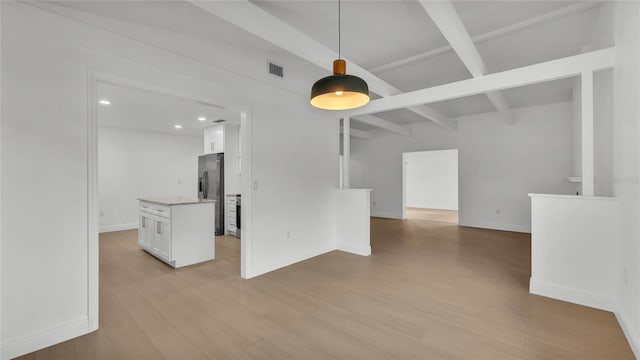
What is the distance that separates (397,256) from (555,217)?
7.21 ft

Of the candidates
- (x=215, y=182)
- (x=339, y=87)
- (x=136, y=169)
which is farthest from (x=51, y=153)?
(x=136, y=169)

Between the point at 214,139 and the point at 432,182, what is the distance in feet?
29.4

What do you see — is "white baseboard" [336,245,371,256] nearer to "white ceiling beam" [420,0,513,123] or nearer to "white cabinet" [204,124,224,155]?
"white ceiling beam" [420,0,513,123]

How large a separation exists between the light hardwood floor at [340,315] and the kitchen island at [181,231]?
25cm

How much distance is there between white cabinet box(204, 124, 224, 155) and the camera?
646 cm

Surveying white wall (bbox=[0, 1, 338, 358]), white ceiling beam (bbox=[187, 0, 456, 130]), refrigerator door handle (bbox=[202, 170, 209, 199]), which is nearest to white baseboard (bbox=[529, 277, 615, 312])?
white ceiling beam (bbox=[187, 0, 456, 130])

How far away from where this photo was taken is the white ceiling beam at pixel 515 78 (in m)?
2.79

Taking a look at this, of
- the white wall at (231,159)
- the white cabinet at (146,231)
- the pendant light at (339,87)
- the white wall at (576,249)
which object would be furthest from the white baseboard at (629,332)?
the white wall at (231,159)

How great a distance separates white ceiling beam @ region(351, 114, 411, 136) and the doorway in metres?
2.80

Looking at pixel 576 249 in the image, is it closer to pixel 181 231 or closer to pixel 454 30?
pixel 454 30

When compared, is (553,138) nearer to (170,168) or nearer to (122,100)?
(122,100)

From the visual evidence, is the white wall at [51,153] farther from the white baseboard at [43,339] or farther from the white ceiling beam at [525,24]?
the white ceiling beam at [525,24]

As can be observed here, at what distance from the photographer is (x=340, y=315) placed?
2533 millimetres

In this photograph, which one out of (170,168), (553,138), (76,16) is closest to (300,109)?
(76,16)
